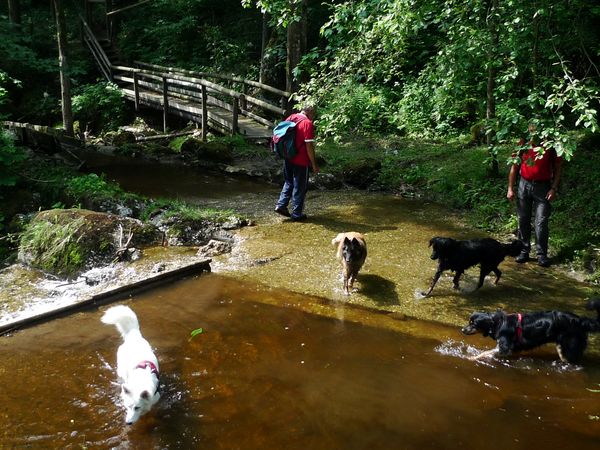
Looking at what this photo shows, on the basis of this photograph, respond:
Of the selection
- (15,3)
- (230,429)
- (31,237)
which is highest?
(15,3)

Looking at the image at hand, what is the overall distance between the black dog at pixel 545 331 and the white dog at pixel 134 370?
3.01 m

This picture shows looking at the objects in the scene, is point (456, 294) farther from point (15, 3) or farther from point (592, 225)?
point (15, 3)

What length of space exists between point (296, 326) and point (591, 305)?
9.29ft

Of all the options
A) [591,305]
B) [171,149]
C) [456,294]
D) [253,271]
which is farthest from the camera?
[171,149]

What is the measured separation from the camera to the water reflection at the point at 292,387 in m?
3.93

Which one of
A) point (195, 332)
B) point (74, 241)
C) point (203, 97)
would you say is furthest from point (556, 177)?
point (203, 97)

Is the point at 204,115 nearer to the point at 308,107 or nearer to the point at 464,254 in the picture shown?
the point at 308,107

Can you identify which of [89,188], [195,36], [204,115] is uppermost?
[195,36]

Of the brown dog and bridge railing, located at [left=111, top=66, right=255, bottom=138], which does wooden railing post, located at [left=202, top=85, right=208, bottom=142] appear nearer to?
bridge railing, located at [left=111, top=66, right=255, bottom=138]

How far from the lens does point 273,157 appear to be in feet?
42.8

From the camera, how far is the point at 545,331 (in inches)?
189

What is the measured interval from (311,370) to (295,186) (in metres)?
4.37

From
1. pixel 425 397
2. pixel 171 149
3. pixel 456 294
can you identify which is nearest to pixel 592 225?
pixel 456 294

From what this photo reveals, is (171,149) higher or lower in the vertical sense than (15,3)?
lower
